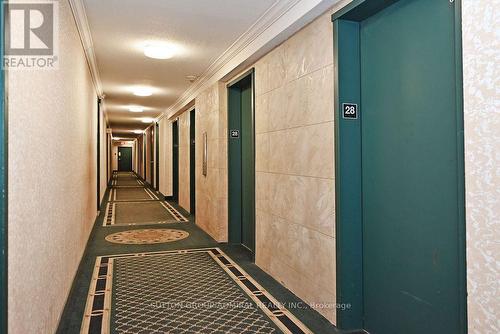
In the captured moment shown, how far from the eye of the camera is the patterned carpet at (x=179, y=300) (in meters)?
2.70

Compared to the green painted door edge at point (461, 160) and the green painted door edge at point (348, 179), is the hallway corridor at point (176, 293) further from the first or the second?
the green painted door edge at point (461, 160)

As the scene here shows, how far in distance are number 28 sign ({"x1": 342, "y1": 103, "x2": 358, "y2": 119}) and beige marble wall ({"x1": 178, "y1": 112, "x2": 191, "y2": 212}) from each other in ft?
18.4

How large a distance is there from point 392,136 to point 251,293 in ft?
6.39

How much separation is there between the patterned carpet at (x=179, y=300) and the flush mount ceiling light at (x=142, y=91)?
3.79m

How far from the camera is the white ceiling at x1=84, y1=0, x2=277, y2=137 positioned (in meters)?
3.25

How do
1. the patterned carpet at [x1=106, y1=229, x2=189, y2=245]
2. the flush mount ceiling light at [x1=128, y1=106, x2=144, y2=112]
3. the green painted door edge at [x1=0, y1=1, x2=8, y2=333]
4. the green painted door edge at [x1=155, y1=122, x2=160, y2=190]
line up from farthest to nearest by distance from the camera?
the green painted door edge at [x1=155, y1=122, x2=160, y2=190] → the flush mount ceiling light at [x1=128, y1=106, x2=144, y2=112] → the patterned carpet at [x1=106, y1=229, x2=189, y2=245] → the green painted door edge at [x1=0, y1=1, x2=8, y2=333]

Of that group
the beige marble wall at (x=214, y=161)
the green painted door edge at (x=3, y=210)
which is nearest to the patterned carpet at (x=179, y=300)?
the beige marble wall at (x=214, y=161)

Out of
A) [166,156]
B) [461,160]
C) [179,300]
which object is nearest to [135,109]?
[166,156]

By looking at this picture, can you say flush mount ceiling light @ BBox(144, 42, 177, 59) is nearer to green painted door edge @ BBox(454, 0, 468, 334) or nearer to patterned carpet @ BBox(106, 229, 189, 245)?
patterned carpet @ BBox(106, 229, 189, 245)

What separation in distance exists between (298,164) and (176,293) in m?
1.67

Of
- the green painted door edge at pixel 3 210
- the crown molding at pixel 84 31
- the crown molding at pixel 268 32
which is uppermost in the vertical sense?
the crown molding at pixel 84 31

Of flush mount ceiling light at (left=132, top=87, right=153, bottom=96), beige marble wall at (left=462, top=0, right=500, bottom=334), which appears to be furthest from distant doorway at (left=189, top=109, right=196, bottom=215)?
beige marble wall at (left=462, top=0, right=500, bottom=334)

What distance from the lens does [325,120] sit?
2820 millimetres

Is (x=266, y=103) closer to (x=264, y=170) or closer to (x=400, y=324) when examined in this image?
(x=264, y=170)
